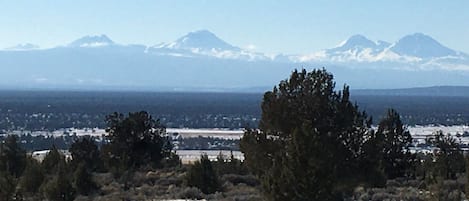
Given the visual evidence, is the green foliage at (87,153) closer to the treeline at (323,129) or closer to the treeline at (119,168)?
the treeline at (119,168)

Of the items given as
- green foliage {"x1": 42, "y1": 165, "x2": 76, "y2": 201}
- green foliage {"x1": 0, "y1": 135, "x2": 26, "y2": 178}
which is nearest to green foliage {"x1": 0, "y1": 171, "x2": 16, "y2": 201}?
green foliage {"x1": 42, "y1": 165, "x2": 76, "y2": 201}

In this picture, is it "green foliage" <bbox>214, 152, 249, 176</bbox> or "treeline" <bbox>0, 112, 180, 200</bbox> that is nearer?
"treeline" <bbox>0, 112, 180, 200</bbox>

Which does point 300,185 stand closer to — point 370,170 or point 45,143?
point 370,170

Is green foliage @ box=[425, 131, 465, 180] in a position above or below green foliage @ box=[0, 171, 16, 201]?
below

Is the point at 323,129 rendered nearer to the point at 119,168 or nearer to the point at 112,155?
the point at 119,168

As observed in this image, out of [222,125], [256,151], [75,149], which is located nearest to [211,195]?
[256,151]

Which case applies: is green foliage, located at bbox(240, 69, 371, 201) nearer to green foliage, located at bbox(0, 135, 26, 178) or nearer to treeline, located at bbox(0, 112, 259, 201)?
treeline, located at bbox(0, 112, 259, 201)

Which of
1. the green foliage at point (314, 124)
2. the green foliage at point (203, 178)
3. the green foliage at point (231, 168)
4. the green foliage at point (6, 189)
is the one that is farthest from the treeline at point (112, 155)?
the green foliage at point (6, 189)
